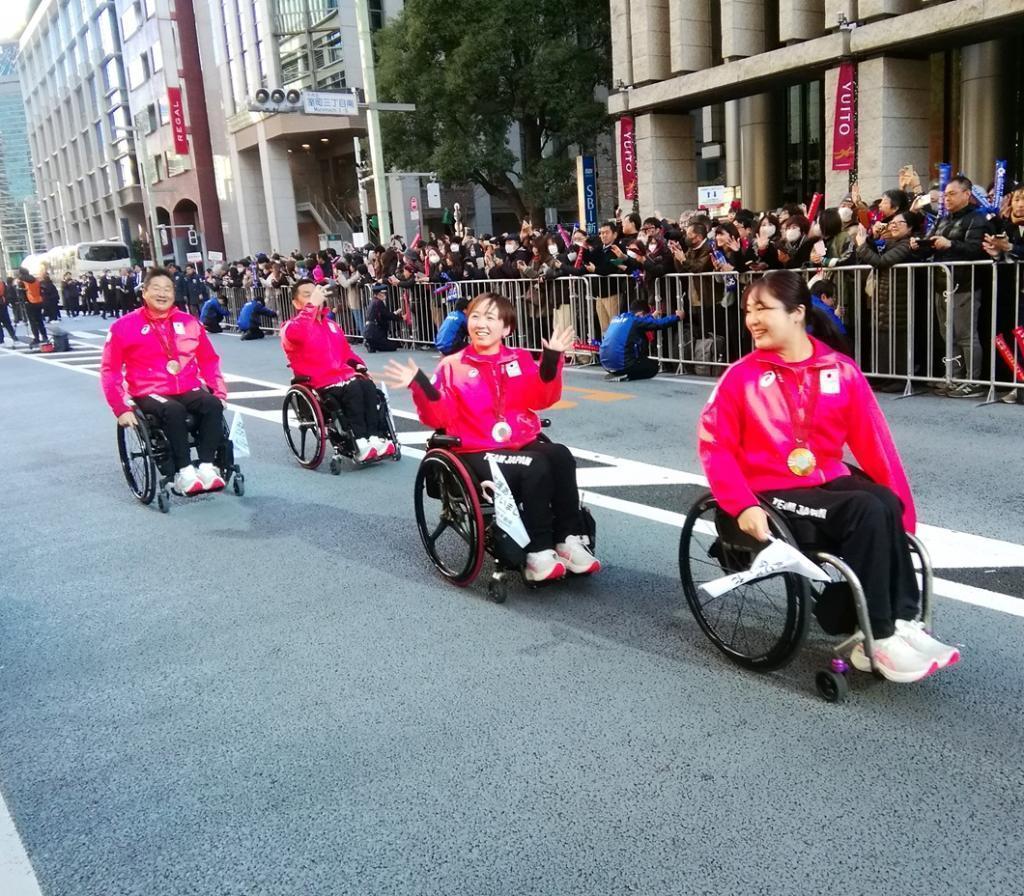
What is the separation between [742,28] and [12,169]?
166616 millimetres

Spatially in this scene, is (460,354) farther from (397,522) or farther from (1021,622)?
(1021,622)

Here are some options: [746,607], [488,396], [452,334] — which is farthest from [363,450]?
[452,334]

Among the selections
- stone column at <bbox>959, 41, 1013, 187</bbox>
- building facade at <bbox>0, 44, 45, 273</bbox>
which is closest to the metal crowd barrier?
stone column at <bbox>959, 41, 1013, 187</bbox>

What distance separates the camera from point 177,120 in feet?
165

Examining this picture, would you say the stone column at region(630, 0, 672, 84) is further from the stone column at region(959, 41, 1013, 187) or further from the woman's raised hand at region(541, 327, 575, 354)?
the woman's raised hand at region(541, 327, 575, 354)

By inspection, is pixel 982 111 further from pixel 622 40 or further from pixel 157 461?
pixel 157 461

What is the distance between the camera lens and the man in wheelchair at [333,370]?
7406mm

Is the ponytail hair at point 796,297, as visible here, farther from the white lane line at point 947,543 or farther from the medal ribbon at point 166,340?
the medal ribbon at point 166,340

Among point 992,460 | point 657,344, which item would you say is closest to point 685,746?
point 992,460

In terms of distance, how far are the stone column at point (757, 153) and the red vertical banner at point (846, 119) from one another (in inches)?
277

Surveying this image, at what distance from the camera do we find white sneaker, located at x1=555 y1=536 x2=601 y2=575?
4.49 m

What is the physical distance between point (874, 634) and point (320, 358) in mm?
5314

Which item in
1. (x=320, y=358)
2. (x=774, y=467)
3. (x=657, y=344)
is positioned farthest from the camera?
(x=657, y=344)

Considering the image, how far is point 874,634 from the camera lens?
3.15 meters
